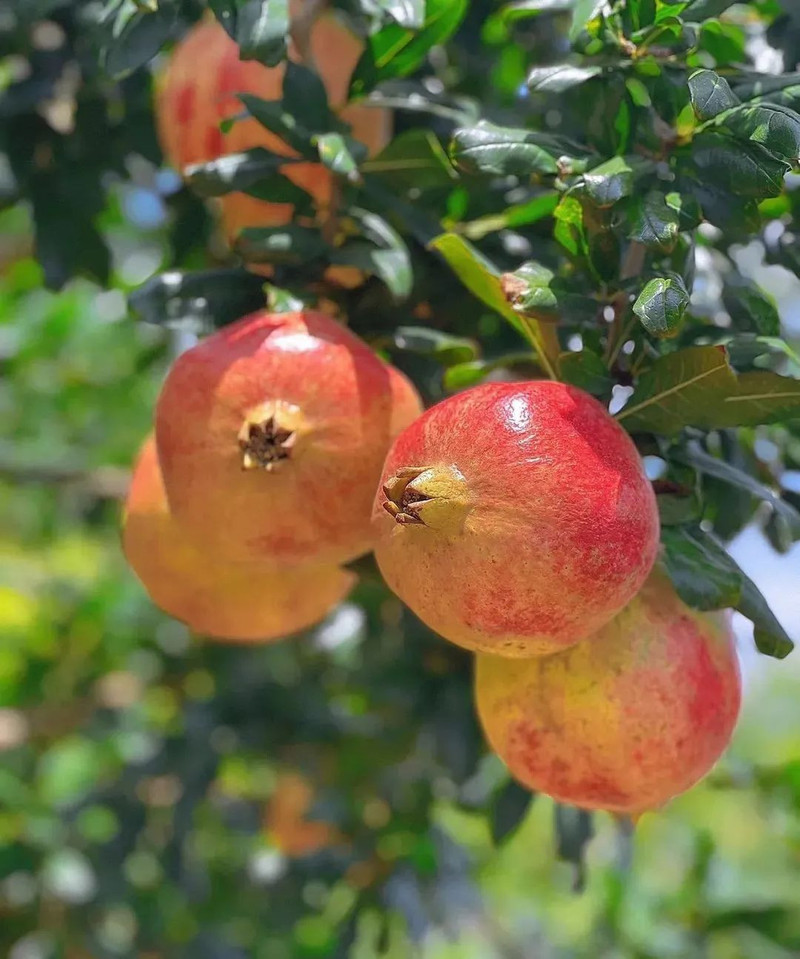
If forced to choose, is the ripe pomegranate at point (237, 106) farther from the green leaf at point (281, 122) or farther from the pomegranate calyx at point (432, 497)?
the pomegranate calyx at point (432, 497)

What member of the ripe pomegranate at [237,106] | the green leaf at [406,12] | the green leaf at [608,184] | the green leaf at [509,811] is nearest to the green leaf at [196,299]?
the ripe pomegranate at [237,106]

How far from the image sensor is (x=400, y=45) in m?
0.95

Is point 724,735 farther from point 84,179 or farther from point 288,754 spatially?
point 288,754

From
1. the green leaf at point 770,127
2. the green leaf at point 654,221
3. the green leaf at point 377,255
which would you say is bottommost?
the green leaf at point 377,255

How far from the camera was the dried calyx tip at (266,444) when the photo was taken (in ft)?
2.41

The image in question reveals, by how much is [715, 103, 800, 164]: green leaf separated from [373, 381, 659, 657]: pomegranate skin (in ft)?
0.66

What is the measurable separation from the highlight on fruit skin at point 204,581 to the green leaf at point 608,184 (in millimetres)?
425

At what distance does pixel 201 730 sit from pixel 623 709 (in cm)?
120

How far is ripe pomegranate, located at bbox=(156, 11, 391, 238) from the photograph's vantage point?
3.43ft

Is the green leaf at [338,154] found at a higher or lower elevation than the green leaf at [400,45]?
lower

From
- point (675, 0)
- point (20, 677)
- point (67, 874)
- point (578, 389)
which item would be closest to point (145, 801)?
point (67, 874)

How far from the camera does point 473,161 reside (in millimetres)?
731

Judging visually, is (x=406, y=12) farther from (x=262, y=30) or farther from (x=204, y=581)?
(x=204, y=581)

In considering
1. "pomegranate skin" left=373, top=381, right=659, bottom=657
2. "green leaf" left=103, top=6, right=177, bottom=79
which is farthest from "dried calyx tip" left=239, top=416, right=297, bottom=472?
"green leaf" left=103, top=6, right=177, bottom=79
